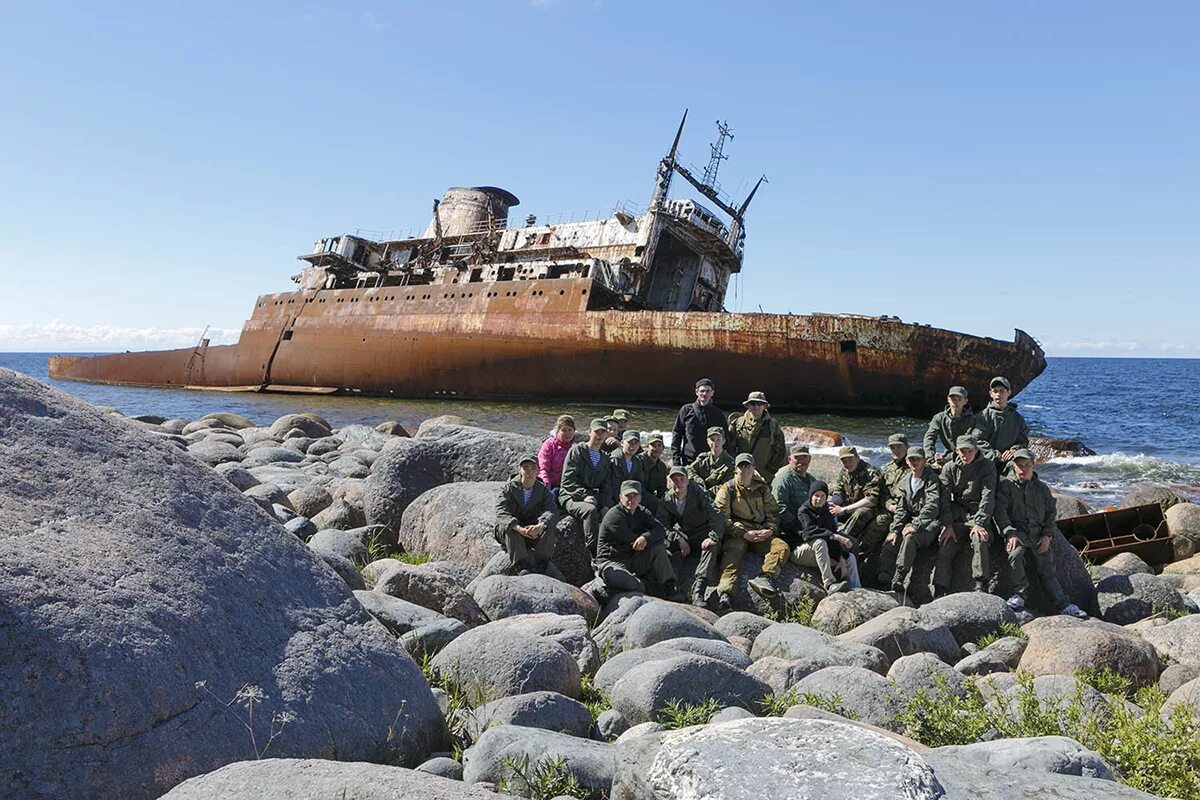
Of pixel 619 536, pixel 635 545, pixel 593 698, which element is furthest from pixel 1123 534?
pixel 593 698

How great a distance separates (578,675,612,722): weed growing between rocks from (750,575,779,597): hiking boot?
2.84 metres

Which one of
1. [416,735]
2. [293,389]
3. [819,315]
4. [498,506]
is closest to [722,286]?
[819,315]

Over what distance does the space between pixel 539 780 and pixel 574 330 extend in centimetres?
2399

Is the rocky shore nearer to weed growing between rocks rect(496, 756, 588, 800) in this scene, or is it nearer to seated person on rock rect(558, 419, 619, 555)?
weed growing between rocks rect(496, 756, 588, 800)

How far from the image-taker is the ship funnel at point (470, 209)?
34.9 meters

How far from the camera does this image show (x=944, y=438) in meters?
8.70

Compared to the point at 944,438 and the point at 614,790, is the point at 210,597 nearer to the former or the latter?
the point at 614,790

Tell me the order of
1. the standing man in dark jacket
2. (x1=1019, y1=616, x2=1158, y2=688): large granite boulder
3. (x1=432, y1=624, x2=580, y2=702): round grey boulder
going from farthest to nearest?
the standing man in dark jacket → (x1=1019, y1=616, x2=1158, y2=688): large granite boulder → (x1=432, y1=624, x2=580, y2=702): round grey boulder

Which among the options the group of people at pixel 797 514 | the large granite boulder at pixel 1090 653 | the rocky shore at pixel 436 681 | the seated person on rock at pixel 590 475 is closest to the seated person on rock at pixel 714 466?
the group of people at pixel 797 514

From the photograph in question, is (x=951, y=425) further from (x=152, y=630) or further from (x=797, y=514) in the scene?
(x=152, y=630)

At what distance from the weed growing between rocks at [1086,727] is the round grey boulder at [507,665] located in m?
1.68

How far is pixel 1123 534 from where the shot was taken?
10391 mm

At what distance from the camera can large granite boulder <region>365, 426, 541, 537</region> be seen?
880 cm

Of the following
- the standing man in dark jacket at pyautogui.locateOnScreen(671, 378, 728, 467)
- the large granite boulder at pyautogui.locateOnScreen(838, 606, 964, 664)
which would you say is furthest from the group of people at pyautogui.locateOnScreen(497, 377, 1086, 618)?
the large granite boulder at pyautogui.locateOnScreen(838, 606, 964, 664)
